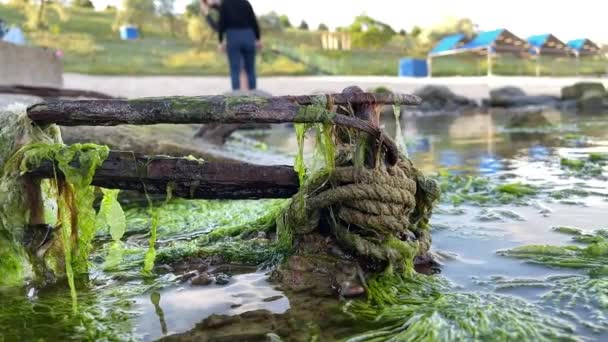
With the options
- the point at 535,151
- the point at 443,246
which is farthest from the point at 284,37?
the point at 443,246

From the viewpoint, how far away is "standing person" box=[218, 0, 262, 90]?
33.5 ft

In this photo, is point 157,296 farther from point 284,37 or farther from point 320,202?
point 284,37

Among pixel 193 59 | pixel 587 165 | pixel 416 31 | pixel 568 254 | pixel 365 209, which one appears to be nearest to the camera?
pixel 365 209

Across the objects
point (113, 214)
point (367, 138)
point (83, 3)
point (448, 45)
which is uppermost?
point (83, 3)

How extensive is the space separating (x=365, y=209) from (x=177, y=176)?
78 centimetres

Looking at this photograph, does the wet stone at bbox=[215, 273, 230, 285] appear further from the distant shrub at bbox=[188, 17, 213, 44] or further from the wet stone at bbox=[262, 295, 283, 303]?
the distant shrub at bbox=[188, 17, 213, 44]

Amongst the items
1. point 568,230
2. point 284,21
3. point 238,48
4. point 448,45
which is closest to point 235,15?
point 238,48

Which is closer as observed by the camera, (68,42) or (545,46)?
(68,42)

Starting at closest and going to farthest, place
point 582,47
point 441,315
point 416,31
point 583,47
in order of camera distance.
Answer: point 441,315 → point 582,47 → point 583,47 → point 416,31

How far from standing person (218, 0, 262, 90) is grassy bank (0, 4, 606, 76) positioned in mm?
22457

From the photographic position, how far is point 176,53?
35.8 meters

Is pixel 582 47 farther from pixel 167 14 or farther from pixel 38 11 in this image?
pixel 38 11

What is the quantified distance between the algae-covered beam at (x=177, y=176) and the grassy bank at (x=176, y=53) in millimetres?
30463

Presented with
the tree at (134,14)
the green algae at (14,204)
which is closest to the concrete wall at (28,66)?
the green algae at (14,204)
